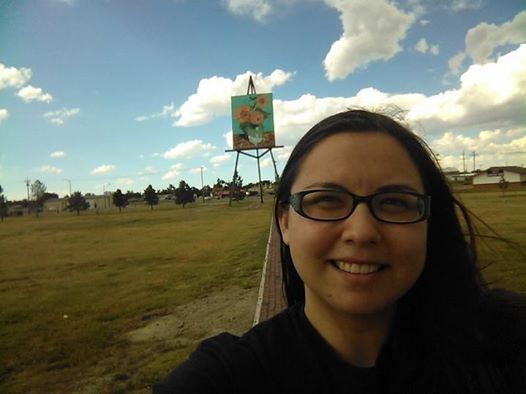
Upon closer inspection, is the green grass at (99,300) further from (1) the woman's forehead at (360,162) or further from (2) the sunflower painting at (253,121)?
(2) the sunflower painting at (253,121)

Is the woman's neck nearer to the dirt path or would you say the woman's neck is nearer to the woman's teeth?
the woman's teeth

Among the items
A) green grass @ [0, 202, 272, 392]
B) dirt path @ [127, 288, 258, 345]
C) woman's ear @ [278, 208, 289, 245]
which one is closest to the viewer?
woman's ear @ [278, 208, 289, 245]

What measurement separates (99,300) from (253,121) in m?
35.4

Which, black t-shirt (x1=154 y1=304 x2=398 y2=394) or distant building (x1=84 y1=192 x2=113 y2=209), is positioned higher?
distant building (x1=84 y1=192 x2=113 y2=209)

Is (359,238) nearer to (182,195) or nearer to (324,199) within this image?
(324,199)

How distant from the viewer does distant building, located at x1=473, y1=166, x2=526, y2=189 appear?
60.1 meters

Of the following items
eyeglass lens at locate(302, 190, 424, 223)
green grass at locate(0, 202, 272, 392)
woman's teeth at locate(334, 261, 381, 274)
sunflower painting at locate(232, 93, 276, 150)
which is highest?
sunflower painting at locate(232, 93, 276, 150)

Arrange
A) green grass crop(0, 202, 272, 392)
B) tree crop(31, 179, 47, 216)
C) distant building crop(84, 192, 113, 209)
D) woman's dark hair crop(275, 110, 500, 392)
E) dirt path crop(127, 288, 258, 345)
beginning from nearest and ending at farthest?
woman's dark hair crop(275, 110, 500, 392), green grass crop(0, 202, 272, 392), dirt path crop(127, 288, 258, 345), tree crop(31, 179, 47, 216), distant building crop(84, 192, 113, 209)

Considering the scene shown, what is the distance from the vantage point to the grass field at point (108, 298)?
5039mm

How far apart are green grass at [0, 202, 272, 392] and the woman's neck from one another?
3686 millimetres

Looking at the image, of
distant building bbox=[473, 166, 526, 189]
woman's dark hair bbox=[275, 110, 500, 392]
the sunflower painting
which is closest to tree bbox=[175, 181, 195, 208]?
the sunflower painting

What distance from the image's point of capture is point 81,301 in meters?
8.73

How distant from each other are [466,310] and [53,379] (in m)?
4.93

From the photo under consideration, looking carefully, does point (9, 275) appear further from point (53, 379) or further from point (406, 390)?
point (406, 390)
